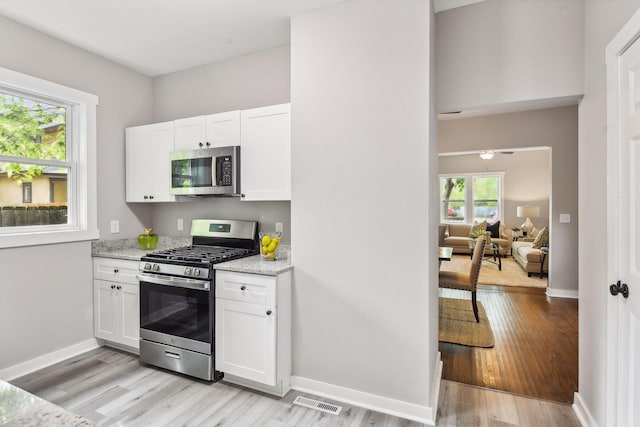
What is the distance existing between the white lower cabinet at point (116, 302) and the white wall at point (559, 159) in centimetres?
522

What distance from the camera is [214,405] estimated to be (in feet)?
7.43

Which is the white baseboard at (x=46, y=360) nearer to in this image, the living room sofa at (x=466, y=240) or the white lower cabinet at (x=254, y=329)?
the white lower cabinet at (x=254, y=329)

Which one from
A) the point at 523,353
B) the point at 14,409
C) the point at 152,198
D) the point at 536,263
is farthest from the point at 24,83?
the point at 536,263

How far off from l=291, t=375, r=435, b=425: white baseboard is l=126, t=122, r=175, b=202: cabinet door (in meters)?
2.09

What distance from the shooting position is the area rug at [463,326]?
3.31m

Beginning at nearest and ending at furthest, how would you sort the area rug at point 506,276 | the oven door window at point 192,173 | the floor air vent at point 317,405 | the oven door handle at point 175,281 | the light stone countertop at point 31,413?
1. the light stone countertop at point 31,413
2. the floor air vent at point 317,405
3. the oven door handle at point 175,281
4. the oven door window at point 192,173
5. the area rug at point 506,276

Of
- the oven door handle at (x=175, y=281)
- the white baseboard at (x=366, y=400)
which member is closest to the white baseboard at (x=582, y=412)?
the white baseboard at (x=366, y=400)

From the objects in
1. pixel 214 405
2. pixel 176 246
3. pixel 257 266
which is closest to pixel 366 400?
pixel 214 405

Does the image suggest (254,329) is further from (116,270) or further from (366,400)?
(116,270)

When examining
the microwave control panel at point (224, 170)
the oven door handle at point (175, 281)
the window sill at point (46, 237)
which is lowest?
the oven door handle at point (175, 281)

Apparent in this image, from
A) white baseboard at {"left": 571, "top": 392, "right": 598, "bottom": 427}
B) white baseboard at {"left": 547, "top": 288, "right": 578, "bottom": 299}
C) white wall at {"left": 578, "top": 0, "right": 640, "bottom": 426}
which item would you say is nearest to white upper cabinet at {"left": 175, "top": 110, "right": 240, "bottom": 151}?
white wall at {"left": 578, "top": 0, "right": 640, "bottom": 426}

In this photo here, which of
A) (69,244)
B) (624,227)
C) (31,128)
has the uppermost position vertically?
(31,128)

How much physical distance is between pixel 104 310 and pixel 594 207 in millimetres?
3922

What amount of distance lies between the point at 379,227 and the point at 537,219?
29.7 ft
